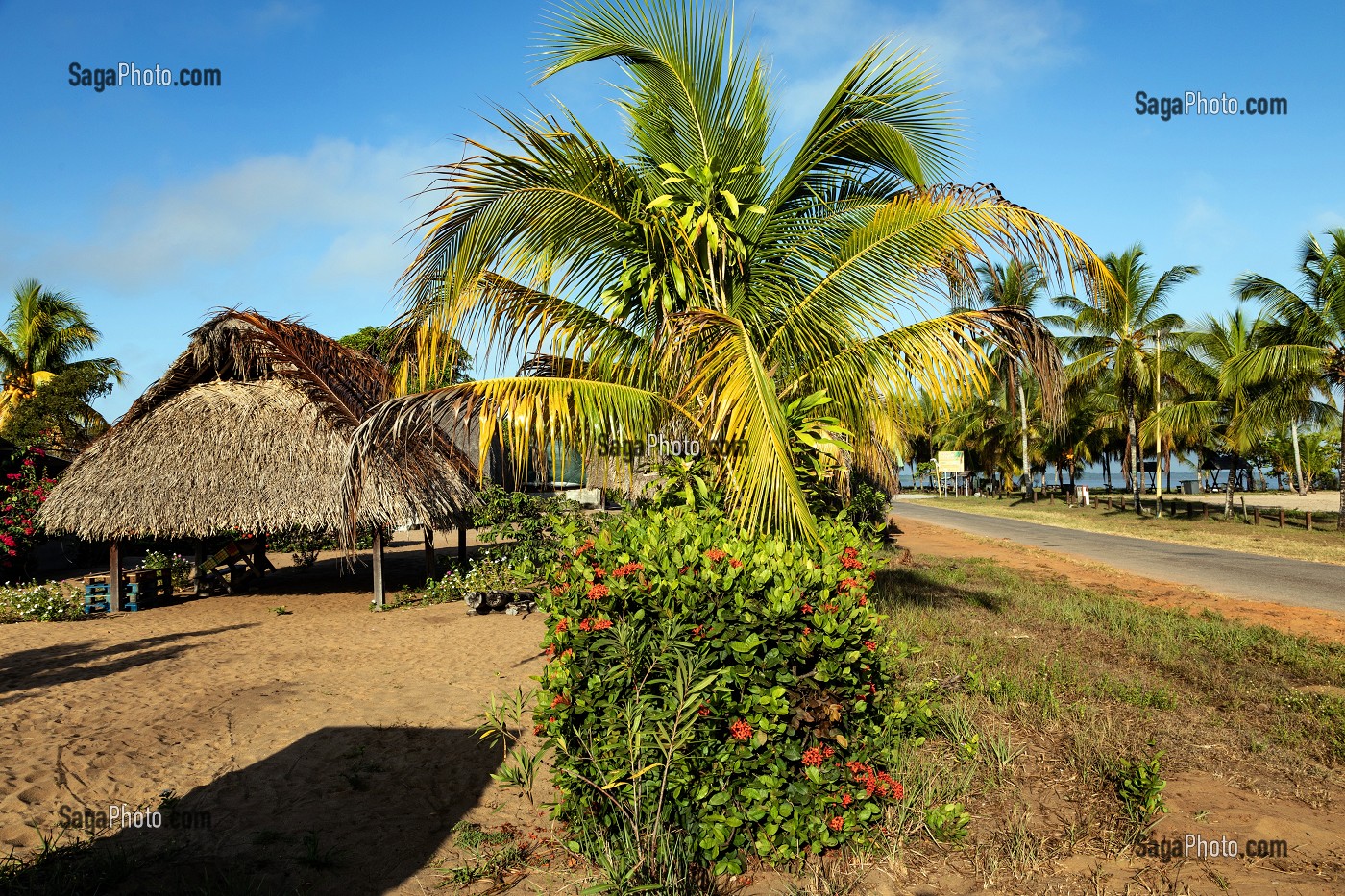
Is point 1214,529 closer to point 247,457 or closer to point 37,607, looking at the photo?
point 247,457

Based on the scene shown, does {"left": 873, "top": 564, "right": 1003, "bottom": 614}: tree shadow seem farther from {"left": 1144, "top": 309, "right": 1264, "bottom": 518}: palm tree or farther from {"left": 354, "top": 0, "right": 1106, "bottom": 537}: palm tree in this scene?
{"left": 1144, "top": 309, "right": 1264, "bottom": 518}: palm tree

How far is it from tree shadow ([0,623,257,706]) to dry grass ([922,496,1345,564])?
64.0ft

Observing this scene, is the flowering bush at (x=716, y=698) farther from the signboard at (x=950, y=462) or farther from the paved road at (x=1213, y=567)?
the signboard at (x=950, y=462)

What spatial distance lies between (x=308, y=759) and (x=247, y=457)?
8.22 metres

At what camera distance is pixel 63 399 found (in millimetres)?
21891

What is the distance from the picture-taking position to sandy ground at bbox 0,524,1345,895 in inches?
137

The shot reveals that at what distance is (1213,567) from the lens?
14.0 metres

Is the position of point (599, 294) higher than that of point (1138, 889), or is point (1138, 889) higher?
point (599, 294)

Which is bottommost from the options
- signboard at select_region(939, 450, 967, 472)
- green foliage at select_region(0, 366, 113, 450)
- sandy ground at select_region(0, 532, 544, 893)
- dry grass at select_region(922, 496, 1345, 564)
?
dry grass at select_region(922, 496, 1345, 564)

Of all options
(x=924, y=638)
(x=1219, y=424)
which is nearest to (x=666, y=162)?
(x=924, y=638)

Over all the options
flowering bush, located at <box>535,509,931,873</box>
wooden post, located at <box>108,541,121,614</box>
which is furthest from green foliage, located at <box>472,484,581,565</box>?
flowering bush, located at <box>535,509,931,873</box>

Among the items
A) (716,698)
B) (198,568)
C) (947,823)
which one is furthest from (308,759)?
(198,568)

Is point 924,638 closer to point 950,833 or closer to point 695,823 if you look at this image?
point 950,833

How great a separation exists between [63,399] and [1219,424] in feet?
142
